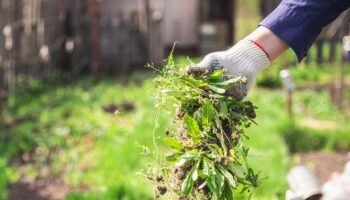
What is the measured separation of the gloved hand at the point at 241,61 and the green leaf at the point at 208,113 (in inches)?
5.6

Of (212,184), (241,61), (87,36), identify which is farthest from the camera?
(87,36)

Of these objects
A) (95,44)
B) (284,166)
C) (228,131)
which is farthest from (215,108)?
(95,44)

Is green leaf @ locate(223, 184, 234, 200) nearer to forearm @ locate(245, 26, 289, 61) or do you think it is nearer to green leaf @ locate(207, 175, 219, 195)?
green leaf @ locate(207, 175, 219, 195)

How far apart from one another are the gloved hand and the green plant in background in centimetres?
5

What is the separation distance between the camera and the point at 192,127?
234 cm

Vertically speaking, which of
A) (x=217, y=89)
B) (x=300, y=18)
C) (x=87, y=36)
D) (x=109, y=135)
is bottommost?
(x=87, y=36)

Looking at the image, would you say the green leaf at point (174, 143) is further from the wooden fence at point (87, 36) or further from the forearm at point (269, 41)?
the wooden fence at point (87, 36)

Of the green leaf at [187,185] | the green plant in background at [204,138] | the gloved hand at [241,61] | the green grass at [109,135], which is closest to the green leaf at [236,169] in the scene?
the green plant in background at [204,138]

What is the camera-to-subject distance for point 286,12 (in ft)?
8.36

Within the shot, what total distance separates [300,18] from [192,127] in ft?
1.62

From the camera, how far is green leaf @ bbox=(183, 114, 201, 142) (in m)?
2.33

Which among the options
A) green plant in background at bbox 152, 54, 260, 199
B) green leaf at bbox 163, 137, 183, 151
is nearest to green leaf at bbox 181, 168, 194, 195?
green plant in background at bbox 152, 54, 260, 199

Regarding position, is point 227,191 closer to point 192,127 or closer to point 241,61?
point 192,127

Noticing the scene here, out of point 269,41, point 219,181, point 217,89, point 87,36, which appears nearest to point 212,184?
point 219,181
